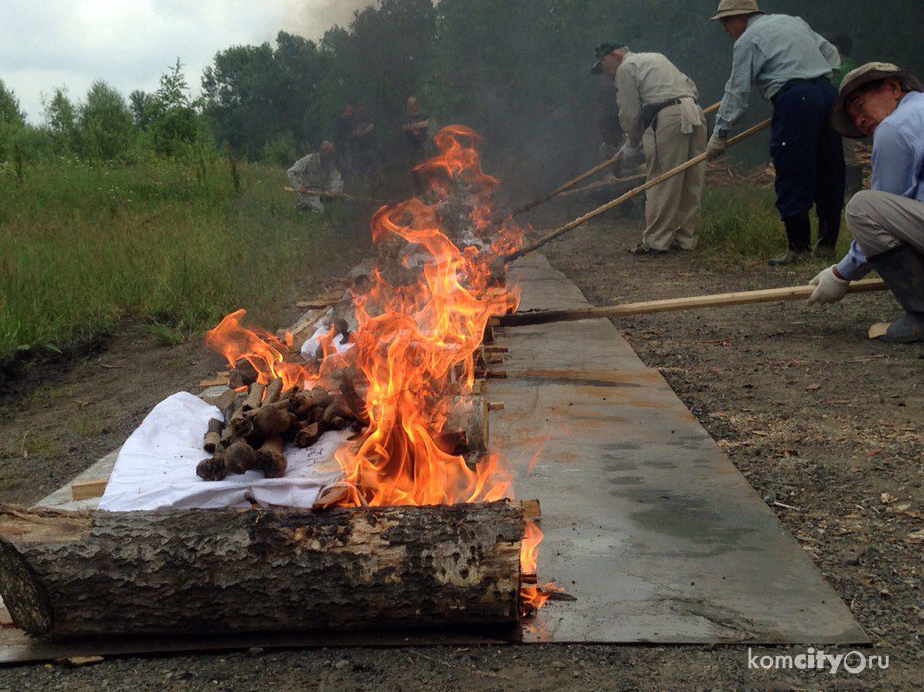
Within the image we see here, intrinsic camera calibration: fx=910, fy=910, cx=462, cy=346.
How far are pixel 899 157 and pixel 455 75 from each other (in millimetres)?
13049

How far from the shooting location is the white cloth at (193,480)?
3053mm

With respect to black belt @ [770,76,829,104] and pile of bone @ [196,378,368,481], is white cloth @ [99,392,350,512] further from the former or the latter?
black belt @ [770,76,829,104]

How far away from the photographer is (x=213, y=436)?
3434 mm

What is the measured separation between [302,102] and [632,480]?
513 inches

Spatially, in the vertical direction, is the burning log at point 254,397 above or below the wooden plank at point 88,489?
above

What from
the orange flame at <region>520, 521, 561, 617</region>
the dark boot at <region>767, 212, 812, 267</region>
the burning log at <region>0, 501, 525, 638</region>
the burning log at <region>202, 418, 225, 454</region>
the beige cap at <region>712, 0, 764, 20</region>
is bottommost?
the orange flame at <region>520, 521, 561, 617</region>

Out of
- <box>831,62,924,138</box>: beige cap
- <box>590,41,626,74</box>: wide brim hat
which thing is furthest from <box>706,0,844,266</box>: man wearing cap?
<box>590,41,626,74</box>: wide brim hat

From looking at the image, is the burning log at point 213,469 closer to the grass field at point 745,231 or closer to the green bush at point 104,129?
the grass field at point 745,231

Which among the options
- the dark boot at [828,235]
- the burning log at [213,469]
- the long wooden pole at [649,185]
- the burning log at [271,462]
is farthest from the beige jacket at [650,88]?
the burning log at [213,469]

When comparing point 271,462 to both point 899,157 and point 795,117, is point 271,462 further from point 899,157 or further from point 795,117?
point 795,117

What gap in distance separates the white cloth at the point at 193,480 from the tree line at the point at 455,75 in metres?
11.2

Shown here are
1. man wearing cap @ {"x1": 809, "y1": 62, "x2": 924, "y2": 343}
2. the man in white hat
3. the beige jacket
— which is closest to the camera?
man wearing cap @ {"x1": 809, "y1": 62, "x2": 924, "y2": 343}

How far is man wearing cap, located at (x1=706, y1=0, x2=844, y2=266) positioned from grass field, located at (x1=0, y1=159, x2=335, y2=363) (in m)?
4.63

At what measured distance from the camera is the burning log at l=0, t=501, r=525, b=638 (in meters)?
2.49
